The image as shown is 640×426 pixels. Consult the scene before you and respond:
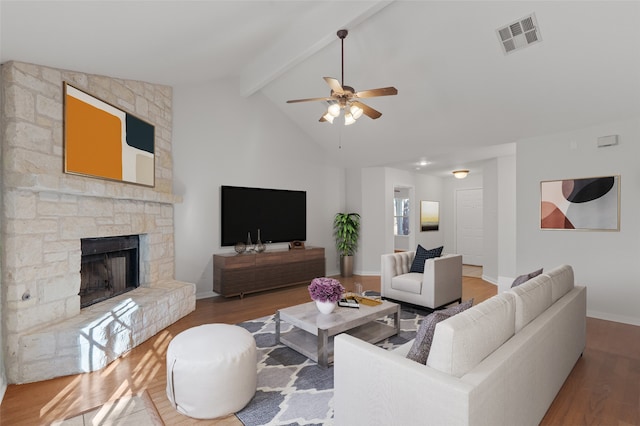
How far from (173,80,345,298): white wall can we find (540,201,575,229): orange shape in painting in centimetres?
398

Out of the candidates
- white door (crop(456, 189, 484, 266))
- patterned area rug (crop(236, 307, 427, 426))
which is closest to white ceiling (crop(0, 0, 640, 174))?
patterned area rug (crop(236, 307, 427, 426))

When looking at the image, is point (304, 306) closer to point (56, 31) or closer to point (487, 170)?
point (56, 31)

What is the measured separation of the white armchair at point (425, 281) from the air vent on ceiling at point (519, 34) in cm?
252

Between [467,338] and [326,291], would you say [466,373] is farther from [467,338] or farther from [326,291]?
[326,291]

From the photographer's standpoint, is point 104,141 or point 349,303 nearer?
point 349,303

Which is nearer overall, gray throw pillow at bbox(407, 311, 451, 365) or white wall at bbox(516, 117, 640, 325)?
gray throw pillow at bbox(407, 311, 451, 365)

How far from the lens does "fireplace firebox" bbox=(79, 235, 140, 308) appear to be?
3254 mm

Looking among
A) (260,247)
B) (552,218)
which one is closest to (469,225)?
(552,218)

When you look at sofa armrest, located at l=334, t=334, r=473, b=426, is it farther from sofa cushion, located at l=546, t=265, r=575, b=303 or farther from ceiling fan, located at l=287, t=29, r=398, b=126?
ceiling fan, located at l=287, t=29, r=398, b=126

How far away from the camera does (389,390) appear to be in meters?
1.49

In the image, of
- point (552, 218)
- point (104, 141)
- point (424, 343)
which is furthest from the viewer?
point (552, 218)

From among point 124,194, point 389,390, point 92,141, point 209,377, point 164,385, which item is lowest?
point 164,385

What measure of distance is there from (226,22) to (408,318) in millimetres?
3850

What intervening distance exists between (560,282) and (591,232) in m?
2.21
